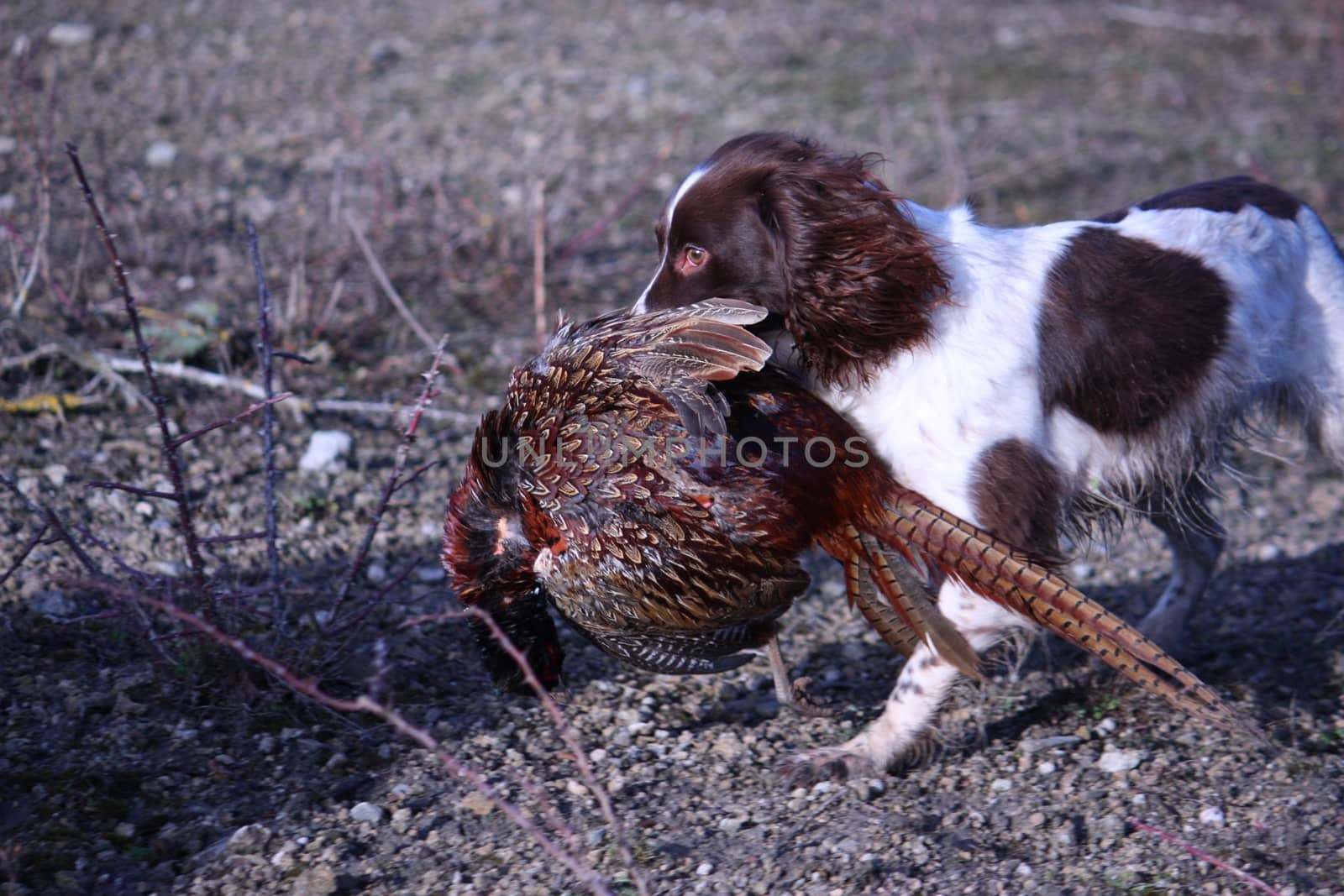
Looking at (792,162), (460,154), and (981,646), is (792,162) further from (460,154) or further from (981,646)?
(460,154)

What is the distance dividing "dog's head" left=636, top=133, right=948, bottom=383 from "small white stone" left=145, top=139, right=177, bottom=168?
433 cm

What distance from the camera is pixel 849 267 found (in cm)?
279

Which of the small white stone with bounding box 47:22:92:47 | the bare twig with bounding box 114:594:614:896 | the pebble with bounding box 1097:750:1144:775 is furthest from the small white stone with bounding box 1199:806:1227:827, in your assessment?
the small white stone with bounding box 47:22:92:47

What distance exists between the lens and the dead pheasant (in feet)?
8.61

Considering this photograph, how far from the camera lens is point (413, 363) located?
15.5 feet

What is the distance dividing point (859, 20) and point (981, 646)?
788 cm

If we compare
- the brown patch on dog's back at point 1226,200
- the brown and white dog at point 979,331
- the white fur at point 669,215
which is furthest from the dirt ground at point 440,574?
the brown patch on dog's back at point 1226,200

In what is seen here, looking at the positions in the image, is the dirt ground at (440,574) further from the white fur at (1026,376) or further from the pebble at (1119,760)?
the white fur at (1026,376)

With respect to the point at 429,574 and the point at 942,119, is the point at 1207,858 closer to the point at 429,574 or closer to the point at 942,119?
the point at 429,574

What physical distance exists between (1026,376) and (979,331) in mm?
145

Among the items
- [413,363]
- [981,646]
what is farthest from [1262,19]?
[981,646]

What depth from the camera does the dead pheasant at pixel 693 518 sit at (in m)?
2.62

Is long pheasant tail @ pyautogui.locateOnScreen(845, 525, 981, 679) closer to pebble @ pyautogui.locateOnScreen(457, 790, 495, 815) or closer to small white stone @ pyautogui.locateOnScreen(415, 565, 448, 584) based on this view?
pebble @ pyautogui.locateOnScreen(457, 790, 495, 815)

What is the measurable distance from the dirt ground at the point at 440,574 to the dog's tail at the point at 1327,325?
0.68m
